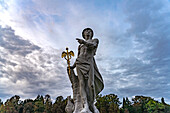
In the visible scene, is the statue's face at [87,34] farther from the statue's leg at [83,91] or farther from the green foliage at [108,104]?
the green foliage at [108,104]

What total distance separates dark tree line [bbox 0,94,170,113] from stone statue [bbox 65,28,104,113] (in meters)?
25.8

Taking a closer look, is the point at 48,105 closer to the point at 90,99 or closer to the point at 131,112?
the point at 131,112

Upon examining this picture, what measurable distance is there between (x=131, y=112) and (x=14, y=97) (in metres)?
30.9

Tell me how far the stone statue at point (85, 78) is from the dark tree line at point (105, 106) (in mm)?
25823

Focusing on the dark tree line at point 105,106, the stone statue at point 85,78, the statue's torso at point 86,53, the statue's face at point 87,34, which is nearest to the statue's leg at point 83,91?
the stone statue at point 85,78

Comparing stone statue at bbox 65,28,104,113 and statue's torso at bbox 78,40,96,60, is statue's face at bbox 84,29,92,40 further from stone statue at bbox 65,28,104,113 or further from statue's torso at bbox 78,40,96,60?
statue's torso at bbox 78,40,96,60

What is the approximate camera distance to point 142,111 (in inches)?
1624

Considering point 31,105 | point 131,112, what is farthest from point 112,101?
point 31,105

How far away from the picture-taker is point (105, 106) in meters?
35.2

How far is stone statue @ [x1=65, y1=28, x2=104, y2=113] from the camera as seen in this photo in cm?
688

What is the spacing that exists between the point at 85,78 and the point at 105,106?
98.3 feet

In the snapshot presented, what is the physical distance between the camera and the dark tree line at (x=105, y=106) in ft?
111

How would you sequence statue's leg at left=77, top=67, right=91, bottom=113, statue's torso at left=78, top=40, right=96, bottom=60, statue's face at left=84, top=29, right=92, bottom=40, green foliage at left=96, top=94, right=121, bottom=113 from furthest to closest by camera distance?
green foliage at left=96, top=94, right=121, bottom=113, statue's face at left=84, top=29, right=92, bottom=40, statue's torso at left=78, top=40, right=96, bottom=60, statue's leg at left=77, top=67, right=91, bottom=113

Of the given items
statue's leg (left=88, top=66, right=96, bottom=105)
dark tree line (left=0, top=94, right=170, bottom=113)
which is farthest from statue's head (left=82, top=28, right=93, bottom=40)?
dark tree line (left=0, top=94, right=170, bottom=113)
